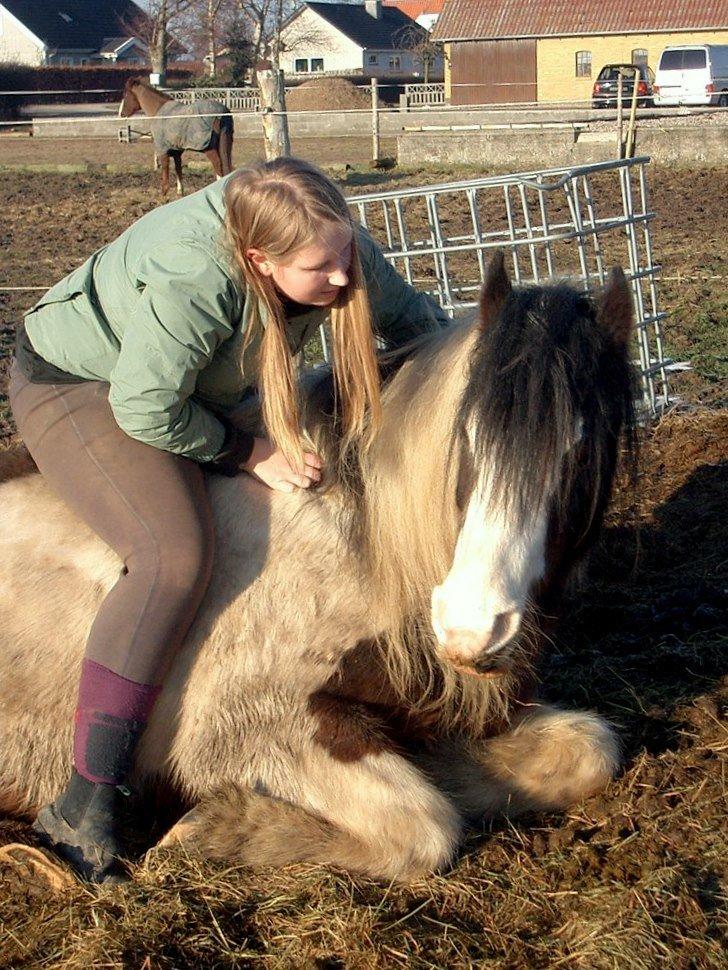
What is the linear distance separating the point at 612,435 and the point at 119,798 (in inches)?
56.2

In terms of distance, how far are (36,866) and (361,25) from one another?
68.2 metres

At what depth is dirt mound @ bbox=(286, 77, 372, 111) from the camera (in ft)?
109

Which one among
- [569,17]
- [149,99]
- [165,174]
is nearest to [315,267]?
Answer: [165,174]

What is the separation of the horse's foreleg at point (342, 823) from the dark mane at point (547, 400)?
72 centimetres

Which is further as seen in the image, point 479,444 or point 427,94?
point 427,94

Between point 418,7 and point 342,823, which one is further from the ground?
point 418,7

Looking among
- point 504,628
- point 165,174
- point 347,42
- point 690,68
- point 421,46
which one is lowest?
point 504,628

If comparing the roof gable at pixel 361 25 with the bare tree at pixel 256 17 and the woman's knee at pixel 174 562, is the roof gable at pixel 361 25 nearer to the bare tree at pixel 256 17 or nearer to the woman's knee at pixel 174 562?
the bare tree at pixel 256 17

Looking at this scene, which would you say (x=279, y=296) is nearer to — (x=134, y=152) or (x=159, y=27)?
A: (x=134, y=152)

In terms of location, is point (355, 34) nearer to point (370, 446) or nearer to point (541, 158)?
point (541, 158)

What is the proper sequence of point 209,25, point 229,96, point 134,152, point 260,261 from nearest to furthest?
1. point 260,261
2. point 134,152
3. point 229,96
4. point 209,25

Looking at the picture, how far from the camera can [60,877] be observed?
2.50m

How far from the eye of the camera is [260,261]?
2572mm

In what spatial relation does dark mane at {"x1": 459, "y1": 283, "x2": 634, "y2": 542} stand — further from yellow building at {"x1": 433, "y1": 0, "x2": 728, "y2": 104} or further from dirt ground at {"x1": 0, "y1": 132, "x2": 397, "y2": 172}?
yellow building at {"x1": 433, "y1": 0, "x2": 728, "y2": 104}
